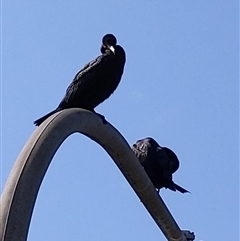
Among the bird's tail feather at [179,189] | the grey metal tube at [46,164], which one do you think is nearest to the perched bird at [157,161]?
the bird's tail feather at [179,189]

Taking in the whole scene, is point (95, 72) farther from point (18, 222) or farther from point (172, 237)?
point (18, 222)

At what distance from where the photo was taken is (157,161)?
7.32m

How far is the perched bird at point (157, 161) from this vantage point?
7.21 m

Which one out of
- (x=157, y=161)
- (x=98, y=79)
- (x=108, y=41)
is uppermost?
(x=108, y=41)

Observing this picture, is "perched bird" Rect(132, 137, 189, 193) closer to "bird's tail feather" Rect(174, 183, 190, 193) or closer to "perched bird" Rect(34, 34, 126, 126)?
"bird's tail feather" Rect(174, 183, 190, 193)

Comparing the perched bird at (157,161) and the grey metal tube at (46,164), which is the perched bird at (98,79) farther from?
the perched bird at (157,161)

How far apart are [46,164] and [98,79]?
6.74ft

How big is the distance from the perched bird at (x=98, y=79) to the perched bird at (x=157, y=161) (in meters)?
1.43

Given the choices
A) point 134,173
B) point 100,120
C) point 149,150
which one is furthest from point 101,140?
point 149,150

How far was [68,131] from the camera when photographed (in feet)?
14.3

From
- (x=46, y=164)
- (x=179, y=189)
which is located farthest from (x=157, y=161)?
(x=46, y=164)

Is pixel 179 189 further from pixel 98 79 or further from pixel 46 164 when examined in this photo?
pixel 46 164

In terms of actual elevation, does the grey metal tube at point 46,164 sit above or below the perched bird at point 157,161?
below

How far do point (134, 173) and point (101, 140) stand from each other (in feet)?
1.77
